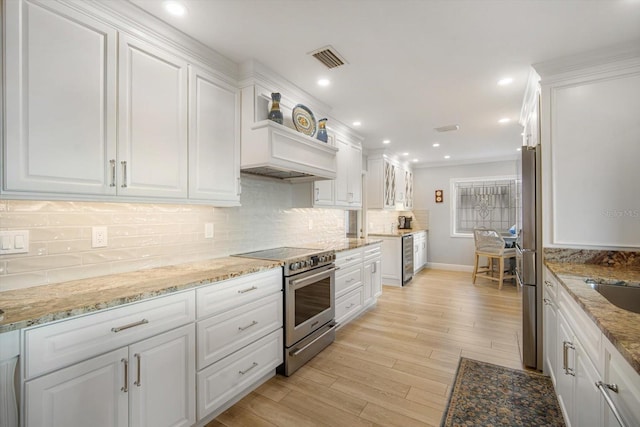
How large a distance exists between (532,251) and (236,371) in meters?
2.45

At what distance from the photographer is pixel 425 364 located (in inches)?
97.7

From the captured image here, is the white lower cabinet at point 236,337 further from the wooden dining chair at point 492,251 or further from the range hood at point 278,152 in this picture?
the wooden dining chair at point 492,251

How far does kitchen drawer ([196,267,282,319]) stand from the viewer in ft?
5.55

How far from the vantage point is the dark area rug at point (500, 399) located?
71.1 inches

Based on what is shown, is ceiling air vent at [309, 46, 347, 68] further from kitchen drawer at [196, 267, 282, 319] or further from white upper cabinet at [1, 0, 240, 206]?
kitchen drawer at [196, 267, 282, 319]

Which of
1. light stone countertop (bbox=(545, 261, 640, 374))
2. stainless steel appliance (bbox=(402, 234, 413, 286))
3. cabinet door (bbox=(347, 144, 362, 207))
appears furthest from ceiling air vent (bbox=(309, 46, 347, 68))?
stainless steel appliance (bbox=(402, 234, 413, 286))

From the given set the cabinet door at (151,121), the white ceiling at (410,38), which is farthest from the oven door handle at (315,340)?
the white ceiling at (410,38)

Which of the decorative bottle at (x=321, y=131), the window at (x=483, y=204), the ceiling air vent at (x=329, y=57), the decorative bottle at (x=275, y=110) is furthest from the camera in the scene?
the window at (x=483, y=204)

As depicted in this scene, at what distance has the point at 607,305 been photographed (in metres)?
1.21

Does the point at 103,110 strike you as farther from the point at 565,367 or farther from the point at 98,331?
the point at 565,367

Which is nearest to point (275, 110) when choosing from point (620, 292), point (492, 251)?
point (620, 292)

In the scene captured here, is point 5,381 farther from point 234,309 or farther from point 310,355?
point 310,355

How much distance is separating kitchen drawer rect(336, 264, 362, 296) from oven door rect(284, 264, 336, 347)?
186mm

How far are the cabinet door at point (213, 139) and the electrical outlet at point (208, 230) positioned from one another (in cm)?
26
